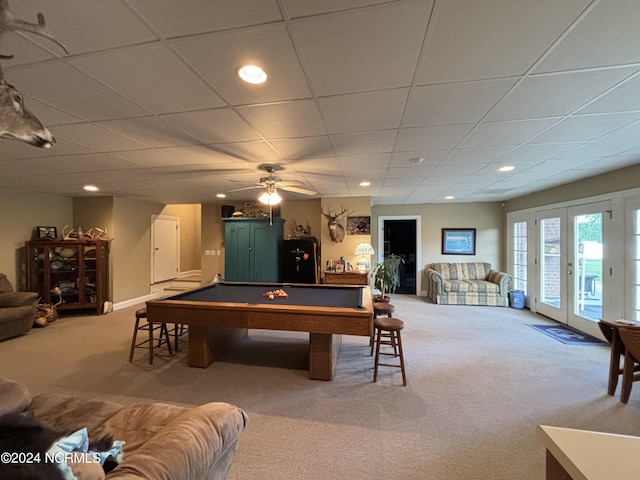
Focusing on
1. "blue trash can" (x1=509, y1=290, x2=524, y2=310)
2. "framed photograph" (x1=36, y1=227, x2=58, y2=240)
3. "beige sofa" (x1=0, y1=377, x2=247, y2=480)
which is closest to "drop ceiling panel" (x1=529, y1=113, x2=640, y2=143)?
"beige sofa" (x1=0, y1=377, x2=247, y2=480)

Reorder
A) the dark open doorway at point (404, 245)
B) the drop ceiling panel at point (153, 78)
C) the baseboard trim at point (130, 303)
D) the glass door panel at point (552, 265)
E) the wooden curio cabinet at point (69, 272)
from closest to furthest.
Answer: the drop ceiling panel at point (153, 78) < the glass door panel at point (552, 265) < the wooden curio cabinet at point (69, 272) < the baseboard trim at point (130, 303) < the dark open doorway at point (404, 245)

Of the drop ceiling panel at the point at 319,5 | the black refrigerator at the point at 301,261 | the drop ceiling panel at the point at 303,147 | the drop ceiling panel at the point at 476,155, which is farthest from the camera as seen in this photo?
the black refrigerator at the point at 301,261

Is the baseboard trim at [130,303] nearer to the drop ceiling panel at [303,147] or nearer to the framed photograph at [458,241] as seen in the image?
the drop ceiling panel at [303,147]

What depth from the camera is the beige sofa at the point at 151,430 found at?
0.93 m

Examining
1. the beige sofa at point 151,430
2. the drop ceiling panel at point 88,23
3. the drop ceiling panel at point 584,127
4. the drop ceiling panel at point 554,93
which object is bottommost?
the beige sofa at point 151,430

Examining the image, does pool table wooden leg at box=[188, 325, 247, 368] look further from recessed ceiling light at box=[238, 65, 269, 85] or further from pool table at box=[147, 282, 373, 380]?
recessed ceiling light at box=[238, 65, 269, 85]


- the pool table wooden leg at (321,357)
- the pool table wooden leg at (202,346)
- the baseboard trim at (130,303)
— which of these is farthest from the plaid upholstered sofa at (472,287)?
the baseboard trim at (130,303)

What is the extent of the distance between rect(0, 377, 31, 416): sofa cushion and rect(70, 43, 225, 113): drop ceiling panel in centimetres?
168

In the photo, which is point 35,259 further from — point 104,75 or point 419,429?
point 419,429

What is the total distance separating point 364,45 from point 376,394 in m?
2.70

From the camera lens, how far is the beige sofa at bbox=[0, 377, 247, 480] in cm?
93

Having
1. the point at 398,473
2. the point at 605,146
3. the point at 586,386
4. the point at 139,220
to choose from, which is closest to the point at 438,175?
the point at 605,146

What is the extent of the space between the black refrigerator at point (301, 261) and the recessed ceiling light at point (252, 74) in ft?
13.6

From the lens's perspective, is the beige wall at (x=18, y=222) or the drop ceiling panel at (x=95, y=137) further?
the beige wall at (x=18, y=222)
